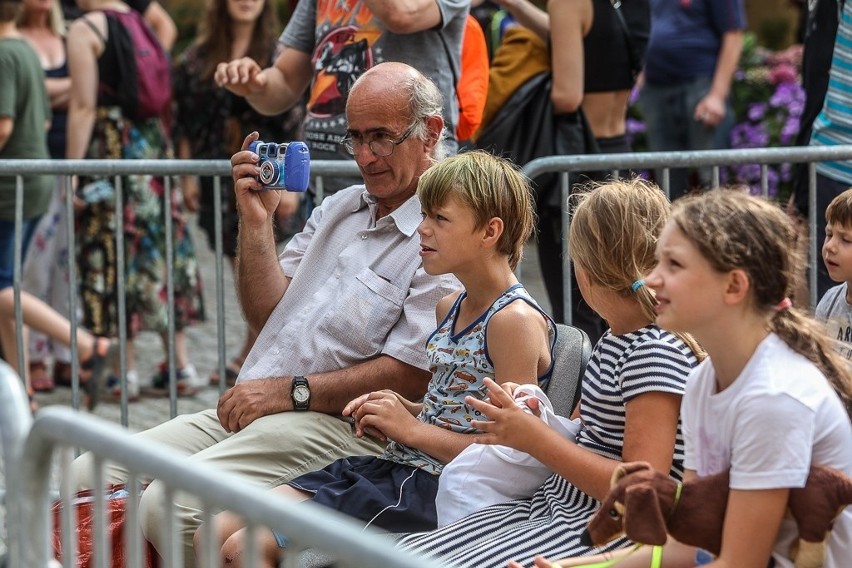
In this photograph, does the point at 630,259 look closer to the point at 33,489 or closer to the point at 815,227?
the point at 33,489

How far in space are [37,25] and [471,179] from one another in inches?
167

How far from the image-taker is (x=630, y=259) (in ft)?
9.03

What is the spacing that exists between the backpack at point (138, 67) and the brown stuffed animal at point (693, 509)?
182 inches

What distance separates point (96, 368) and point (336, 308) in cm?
250

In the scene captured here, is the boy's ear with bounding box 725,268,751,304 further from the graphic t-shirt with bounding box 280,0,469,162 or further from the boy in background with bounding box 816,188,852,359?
the graphic t-shirt with bounding box 280,0,469,162

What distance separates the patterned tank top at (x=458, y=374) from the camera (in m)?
3.12

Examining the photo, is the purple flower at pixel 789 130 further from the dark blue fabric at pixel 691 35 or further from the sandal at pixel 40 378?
the sandal at pixel 40 378

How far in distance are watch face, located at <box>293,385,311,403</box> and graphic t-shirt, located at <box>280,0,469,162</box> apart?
1.31 meters

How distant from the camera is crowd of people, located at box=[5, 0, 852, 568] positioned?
2324 millimetres

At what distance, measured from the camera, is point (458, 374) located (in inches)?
124

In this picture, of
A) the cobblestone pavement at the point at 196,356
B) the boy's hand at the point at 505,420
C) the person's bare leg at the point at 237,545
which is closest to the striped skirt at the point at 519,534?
the boy's hand at the point at 505,420

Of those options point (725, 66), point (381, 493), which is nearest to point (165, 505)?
point (381, 493)

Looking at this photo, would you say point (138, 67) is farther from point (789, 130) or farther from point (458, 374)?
point (789, 130)

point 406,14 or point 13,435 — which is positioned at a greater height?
point 406,14
